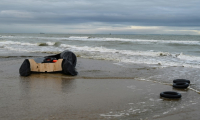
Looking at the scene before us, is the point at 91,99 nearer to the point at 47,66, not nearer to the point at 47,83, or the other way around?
the point at 47,83

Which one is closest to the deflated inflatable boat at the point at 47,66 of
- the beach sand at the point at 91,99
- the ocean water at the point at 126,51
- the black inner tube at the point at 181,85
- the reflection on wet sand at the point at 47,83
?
the reflection on wet sand at the point at 47,83

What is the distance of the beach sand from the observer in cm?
446

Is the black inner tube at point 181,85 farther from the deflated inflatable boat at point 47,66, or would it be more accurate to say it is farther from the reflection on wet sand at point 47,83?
the deflated inflatable boat at point 47,66

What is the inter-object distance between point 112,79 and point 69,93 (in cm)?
249

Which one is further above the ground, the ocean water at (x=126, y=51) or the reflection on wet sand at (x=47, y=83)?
the ocean water at (x=126, y=51)

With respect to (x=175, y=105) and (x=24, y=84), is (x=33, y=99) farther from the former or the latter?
(x=175, y=105)

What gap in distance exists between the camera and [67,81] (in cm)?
769

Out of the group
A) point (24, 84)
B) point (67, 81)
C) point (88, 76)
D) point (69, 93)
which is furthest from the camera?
point (88, 76)

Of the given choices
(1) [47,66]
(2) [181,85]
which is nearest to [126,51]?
(1) [47,66]

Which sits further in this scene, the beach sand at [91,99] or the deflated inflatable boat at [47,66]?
the deflated inflatable boat at [47,66]

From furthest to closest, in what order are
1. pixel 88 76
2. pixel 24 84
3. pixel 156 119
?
pixel 88 76 → pixel 24 84 → pixel 156 119

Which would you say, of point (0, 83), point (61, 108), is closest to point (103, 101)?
point (61, 108)

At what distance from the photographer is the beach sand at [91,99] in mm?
4457

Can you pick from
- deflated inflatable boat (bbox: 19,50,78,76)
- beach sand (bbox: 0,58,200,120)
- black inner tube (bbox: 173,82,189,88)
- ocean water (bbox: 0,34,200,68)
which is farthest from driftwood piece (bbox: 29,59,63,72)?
ocean water (bbox: 0,34,200,68)
